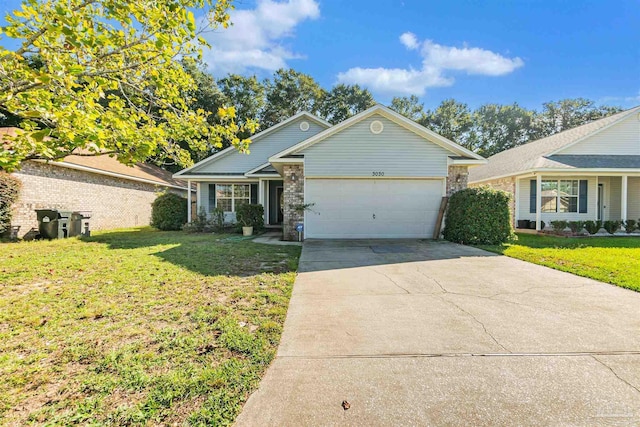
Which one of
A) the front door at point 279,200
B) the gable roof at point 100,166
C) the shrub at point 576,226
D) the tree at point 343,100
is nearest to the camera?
the shrub at point 576,226

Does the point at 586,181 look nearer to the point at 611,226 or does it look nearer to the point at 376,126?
the point at 611,226

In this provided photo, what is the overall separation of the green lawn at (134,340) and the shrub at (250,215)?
7314mm

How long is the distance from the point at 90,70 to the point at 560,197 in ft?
58.4

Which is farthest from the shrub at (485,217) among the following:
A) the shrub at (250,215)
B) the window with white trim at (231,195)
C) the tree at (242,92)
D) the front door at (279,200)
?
the tree at (242,92)

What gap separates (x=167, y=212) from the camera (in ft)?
51.4

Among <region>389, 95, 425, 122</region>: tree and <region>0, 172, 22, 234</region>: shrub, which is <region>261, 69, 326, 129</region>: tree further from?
<region>0, 172, 22, 234</region>: shrub

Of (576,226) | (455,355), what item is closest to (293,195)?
(455,355)

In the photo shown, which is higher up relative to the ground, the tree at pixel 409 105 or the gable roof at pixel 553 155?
the tree at pixel 409 105

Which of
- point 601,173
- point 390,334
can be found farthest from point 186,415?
point 601,173

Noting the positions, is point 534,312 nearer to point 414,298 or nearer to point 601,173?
point 414,298

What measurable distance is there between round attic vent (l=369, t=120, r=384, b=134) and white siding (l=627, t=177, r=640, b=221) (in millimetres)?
13428

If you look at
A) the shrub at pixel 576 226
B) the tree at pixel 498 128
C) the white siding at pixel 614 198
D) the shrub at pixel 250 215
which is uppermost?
the tree at pixel 498 128

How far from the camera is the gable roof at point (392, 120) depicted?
1082 centimetres

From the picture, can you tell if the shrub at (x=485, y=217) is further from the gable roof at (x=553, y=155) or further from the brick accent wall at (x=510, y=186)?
the brick accent wall at (x=510, y=186)
